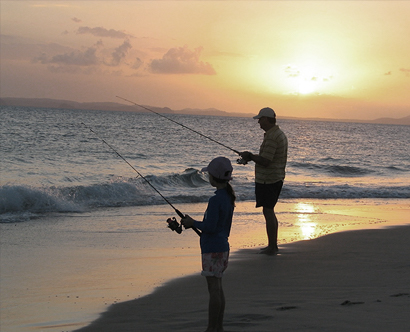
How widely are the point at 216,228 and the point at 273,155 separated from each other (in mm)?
2428

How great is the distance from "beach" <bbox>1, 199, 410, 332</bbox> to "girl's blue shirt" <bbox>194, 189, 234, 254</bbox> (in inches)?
25.4

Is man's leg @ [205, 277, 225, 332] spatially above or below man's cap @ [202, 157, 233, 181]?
below

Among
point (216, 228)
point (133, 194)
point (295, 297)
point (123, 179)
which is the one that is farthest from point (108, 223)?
point (216, 228)

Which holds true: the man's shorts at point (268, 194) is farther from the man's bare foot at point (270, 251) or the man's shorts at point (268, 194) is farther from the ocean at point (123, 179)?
the ocean at point (123, 179)

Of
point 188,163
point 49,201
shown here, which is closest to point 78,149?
point 188,163

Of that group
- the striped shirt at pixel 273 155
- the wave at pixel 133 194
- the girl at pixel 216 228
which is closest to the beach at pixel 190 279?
the girl at pixel 216 228

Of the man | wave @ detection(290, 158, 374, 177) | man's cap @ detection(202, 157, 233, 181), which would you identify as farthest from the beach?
wave @ detection(290, 158, 374, 177)

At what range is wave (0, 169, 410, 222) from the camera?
986cm

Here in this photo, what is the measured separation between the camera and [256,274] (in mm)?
4805

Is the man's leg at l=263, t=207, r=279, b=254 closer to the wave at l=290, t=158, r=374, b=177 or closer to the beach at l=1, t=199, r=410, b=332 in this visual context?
the beach at l=1, t=199, r=410, b=332

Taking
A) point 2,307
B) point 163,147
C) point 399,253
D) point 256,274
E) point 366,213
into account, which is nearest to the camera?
point 2,307

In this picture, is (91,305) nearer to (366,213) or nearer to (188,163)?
(366,213)

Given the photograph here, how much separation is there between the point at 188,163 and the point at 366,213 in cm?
1163

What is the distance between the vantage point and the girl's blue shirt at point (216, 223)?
2.97 m
